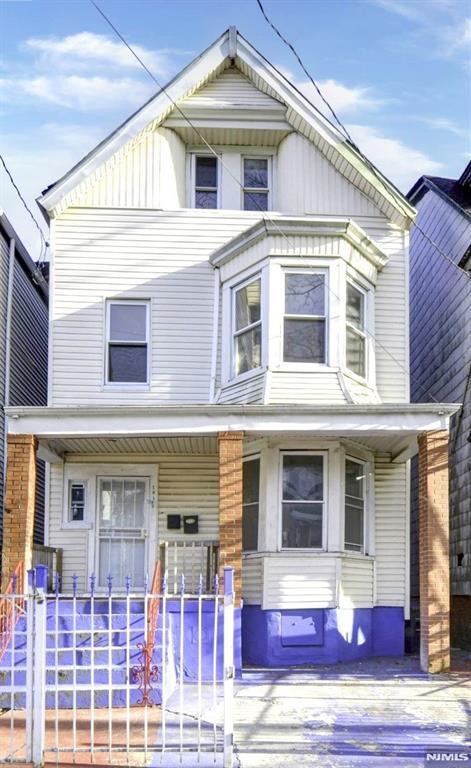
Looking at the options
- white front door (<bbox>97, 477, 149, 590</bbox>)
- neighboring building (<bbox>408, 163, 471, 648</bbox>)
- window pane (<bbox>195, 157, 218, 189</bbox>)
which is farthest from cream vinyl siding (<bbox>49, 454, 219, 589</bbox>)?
window pane (<bbox>195, 157, 218, 189</bbox>)

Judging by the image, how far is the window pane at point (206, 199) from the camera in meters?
15.8

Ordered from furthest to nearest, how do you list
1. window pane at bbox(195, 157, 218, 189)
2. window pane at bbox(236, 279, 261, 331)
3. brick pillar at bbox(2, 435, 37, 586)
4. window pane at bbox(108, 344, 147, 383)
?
window pane at bbox(195, 157, 218, 189)
window pane at bbox(108, 344, 147, 383)
window pane at bbox(236, 279, 261, 331)
brick pillar at bbox(2, 435, 37, 586)

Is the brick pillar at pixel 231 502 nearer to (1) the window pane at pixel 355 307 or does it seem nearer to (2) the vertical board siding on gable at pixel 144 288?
(2) the vertical board siding on gable at pixel 144 288

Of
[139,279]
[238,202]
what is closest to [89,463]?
[139,279]

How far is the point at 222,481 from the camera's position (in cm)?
1239

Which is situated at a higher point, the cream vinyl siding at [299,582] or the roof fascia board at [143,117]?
the roof fascia board at [143,117]

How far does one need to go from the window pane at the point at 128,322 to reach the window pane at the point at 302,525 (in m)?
3.74

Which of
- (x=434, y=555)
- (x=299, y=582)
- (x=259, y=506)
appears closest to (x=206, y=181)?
(x=259, y=506)

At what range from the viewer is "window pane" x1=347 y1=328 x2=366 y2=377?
14492 mm

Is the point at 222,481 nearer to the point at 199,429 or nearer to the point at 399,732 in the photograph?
the point at 199,429

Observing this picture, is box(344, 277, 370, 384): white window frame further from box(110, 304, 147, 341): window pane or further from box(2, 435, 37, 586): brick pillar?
box(2, 435, 37, 586): brick pillar

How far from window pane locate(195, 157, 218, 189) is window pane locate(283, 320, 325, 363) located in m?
3.34

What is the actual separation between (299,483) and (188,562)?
220 centimetres

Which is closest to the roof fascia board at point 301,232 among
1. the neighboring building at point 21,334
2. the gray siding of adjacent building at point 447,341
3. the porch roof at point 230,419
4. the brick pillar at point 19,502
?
the gray siding of adjacent building at point 447,341
